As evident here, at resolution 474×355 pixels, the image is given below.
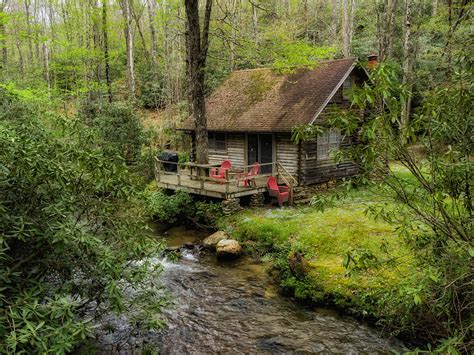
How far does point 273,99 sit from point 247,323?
12680mm

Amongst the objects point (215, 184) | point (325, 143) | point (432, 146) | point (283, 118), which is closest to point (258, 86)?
point (283, 118)

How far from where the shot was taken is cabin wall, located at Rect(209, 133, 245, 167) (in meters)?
20.0

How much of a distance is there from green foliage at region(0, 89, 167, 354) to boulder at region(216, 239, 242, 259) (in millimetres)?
5622

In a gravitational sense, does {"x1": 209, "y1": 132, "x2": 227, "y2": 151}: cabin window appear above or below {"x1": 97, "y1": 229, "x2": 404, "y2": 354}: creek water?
above

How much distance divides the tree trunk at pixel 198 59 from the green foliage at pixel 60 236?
9.65 m

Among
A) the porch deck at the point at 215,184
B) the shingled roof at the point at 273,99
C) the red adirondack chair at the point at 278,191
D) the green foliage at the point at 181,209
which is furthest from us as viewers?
the shingled roof at the point at 273,99

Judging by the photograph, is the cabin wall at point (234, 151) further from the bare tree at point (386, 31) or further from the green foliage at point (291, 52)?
the bare tree at point (386, 31)

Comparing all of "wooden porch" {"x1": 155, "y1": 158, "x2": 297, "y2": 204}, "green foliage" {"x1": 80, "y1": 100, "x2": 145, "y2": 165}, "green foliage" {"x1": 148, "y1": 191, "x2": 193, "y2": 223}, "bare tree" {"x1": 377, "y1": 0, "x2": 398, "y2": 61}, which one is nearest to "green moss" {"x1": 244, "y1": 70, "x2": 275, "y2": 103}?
"wooden porch" {"x1": 155, "y1": 158, "x2": 297, "y2": 204}

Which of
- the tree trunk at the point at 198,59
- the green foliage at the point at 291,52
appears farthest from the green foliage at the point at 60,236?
the green foliage at the point at 291,52

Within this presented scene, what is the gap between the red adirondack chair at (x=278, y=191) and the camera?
1570cm

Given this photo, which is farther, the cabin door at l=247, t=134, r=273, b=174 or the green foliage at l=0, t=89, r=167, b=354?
the cabin door at l=247, t=134, r=273, b=174

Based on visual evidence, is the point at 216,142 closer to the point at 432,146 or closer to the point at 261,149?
the point at 261,149

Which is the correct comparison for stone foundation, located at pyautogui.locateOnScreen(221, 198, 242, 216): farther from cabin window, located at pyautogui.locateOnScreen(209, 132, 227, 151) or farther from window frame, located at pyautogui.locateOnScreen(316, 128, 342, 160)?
cabin window, located at pyautogui.locateOnScreen(209, 132, 227, 151)

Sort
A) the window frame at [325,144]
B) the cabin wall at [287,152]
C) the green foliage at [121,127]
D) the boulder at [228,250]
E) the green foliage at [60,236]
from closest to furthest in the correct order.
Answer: the green foliage at [60,236] → the boulder at [228,250] → the cabin wall at [287,152] → the window frame at [325,144] → the green foliage at [121,127]
